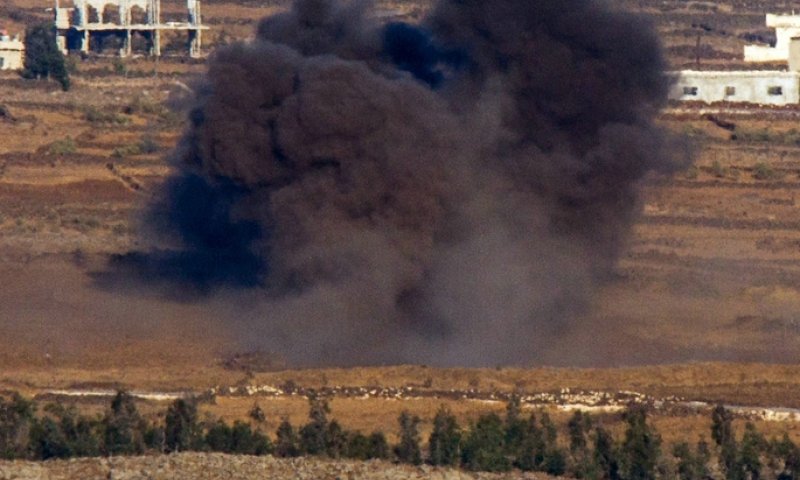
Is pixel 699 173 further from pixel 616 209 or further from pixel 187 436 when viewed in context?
pixel 187 436

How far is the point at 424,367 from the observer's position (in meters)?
30.5

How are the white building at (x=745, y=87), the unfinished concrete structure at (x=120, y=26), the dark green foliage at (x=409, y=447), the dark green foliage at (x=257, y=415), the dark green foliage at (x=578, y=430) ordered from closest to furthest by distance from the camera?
the dark green foliage at (x=409, y=447), the dark green foliage at (x=578, y=430), the dark green foliage at (x=257, y=415), the white building at (x=745, y=87), the unfinished concrete structure at (x=120, y=26)

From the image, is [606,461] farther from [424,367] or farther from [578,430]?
[424,367]

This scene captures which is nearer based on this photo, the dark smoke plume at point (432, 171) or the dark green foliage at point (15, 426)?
the dark green foliage at point (15, 426)

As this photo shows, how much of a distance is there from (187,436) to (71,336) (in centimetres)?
1083

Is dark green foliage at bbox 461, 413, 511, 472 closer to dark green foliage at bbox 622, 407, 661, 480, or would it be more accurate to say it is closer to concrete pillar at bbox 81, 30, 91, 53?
dark green foliage at bbox 622, 407, 661, 480

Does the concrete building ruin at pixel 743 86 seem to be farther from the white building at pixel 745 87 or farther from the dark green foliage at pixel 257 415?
the dark green foliage at pixel 257 415

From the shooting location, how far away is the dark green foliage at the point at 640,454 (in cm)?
2266

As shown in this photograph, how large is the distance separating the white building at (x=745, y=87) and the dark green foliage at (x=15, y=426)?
→ 56550mm

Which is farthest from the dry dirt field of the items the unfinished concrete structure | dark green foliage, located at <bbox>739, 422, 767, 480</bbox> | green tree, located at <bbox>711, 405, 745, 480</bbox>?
the unfinished concrete structure

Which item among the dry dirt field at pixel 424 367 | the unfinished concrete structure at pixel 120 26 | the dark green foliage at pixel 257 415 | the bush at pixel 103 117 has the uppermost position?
the unfinished concrete structure at pixel 120 26

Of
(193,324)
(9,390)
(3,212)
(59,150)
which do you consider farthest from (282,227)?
(59,150)

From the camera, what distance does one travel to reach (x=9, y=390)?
94.1 ft

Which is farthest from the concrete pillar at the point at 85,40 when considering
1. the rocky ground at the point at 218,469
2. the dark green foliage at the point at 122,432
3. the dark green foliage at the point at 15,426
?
the rocky ground at the point at 218,469
